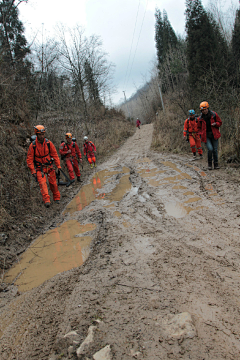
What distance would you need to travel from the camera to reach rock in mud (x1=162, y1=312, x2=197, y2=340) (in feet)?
5.91

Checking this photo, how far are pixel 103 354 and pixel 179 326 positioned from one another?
0.63 metres

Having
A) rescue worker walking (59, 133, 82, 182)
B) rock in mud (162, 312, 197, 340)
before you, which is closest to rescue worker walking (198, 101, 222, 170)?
rescue worker walking (59, 133, 82, 182)

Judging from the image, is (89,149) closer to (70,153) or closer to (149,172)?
(70,153)

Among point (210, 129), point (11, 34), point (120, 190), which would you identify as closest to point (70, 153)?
point (120, 190)

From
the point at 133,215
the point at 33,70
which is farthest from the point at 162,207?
the point at 33,70

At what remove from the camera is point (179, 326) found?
1.88 m

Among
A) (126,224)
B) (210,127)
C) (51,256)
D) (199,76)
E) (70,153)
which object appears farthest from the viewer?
(199,76)

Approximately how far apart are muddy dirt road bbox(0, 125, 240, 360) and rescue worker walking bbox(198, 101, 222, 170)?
108 inches

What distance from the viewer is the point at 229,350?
163cm

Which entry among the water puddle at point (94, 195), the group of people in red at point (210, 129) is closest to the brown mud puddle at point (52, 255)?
the water puddle at point (94, 195)

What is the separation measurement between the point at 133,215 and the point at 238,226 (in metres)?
1.93

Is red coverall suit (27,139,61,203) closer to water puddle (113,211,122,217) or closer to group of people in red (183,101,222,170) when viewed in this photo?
water puddle (113,211,122,217)

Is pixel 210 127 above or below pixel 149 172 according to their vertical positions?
above

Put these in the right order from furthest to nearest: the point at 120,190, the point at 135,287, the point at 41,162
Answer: the point at 120,190
the point at 41,162
the point at 135,287
